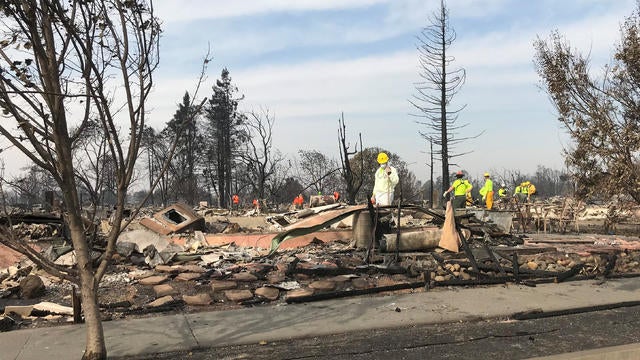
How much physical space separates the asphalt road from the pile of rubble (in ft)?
→ 5.75

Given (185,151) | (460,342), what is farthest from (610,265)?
(185,151)

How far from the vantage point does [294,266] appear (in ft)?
28.3

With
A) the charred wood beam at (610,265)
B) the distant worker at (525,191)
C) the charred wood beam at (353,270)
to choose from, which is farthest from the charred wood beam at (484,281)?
the distant worker at (525,191)

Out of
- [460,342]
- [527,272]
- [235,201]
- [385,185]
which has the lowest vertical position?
[460,342]

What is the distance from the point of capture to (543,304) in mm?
7242

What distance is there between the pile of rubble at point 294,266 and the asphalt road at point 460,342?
1.75 meters

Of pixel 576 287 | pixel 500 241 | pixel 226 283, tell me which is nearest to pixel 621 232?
pixel 500 241

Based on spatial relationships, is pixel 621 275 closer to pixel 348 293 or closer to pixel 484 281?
pixel 484 281

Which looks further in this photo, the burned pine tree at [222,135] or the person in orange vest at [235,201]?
the burned pine tree at [222,135]

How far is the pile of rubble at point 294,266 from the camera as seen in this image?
744 centimetres

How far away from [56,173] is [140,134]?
69cm

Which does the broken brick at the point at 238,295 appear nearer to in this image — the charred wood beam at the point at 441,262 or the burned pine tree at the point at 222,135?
the charred wood beam at the point at 441,262

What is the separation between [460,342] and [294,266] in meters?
3.54

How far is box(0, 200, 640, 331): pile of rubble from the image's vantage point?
744cm
